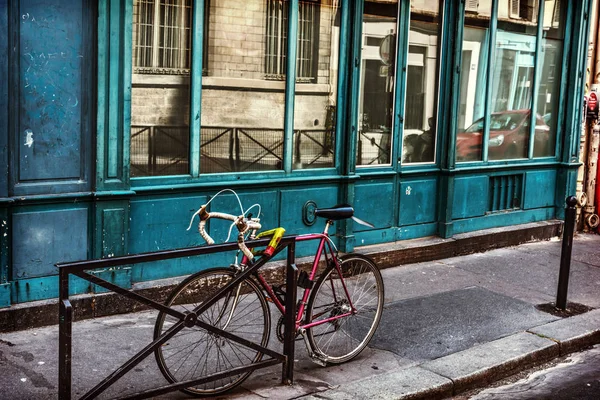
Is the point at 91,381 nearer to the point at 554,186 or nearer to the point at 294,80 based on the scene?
the point at 294,80

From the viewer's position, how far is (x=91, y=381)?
5.50 meters

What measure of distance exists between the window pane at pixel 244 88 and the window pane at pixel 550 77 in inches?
181

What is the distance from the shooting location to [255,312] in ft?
18.0

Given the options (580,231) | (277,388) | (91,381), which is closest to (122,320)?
(91,381)

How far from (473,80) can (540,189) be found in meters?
2.05

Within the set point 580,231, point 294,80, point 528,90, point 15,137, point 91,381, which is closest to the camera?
point 91,381

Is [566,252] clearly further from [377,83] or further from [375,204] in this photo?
[377,83]

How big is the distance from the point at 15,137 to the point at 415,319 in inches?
146

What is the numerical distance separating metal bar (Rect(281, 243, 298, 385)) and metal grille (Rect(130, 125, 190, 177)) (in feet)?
7.53

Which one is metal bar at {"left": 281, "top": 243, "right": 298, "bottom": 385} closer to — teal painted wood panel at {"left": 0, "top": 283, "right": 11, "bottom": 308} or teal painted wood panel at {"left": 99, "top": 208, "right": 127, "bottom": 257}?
teal painted wood panel at {"left": 99, "top": 208, "right": 127, "bottom": 257}

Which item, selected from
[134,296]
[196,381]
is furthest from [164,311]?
[196,381]

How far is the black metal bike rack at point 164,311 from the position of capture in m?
4.41

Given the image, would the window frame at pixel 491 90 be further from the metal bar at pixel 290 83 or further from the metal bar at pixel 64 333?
the metal bar at pixel 64 333

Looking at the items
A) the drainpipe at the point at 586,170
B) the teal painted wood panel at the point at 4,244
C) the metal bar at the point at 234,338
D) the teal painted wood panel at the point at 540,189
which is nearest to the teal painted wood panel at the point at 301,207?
the teal painted wood panel at the point at 4,244
